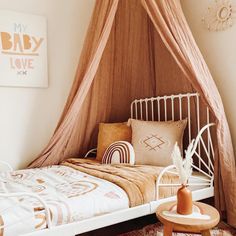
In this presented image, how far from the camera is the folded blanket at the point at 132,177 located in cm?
196

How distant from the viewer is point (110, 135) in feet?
9.16

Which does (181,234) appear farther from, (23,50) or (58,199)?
(23,50)

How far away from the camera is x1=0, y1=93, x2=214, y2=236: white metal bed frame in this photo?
169cm

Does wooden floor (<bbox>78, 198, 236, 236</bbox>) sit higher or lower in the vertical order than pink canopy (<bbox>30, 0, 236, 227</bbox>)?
lower

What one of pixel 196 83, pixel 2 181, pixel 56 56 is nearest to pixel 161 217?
pixel 196 83

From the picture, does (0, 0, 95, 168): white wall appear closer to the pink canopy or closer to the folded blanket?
the pink canopy

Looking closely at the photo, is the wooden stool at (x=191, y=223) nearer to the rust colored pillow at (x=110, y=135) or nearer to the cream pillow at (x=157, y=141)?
the cream pillow at (x=157, y=141)

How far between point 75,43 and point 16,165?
135 centimetres

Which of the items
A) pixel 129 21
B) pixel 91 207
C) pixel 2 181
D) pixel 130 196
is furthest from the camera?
pixel 129 21

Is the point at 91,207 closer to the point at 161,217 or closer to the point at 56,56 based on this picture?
the point at 161,217

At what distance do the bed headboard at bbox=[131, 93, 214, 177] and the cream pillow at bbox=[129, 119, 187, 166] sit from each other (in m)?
0.12

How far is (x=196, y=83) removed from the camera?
2252 millimetres

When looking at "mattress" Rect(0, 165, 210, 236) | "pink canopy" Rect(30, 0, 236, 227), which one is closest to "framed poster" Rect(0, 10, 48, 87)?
"pink canopy" Rect(30, 0, 236, 227)

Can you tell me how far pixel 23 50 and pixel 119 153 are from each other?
1.32 m
